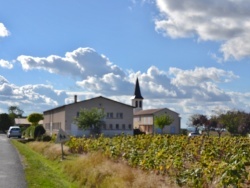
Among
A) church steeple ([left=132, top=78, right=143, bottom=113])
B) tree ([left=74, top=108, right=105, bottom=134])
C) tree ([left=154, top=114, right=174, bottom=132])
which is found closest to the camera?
tree ([left=74, top=108, right=105, bottom=134])

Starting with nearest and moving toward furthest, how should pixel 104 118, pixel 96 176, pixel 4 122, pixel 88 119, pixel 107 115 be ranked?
1. pixel 96 176
2. pixel 88 119
3. pixel 104 118
4. pixel 107 115
5. pixel 4 122

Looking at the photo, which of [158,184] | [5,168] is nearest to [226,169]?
[158,184]

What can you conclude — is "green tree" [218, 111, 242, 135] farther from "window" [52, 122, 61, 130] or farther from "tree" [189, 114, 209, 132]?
"window" [52, 122, 61, 130]

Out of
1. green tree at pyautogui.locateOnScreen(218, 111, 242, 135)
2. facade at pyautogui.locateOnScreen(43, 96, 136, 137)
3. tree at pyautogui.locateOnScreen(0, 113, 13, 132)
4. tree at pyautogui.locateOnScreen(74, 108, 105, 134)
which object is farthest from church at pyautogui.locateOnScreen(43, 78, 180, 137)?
tree at pyautogui.locateOnScreen(0, 113, 13, 132)

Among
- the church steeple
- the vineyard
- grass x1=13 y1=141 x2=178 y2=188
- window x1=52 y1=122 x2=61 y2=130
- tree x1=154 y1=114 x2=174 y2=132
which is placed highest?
the church steeple

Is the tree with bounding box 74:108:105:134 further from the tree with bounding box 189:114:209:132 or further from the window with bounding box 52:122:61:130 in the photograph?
the tree with bounding box 189:114:209:132

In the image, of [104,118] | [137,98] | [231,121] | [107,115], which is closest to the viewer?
[104,118]

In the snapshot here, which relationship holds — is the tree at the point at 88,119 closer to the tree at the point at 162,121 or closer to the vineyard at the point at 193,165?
the tree at the point at 162,121

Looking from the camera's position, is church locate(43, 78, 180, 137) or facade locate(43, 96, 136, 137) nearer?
church locate(43, 78, 180, 137)

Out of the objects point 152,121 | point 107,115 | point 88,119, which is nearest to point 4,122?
point 152,121

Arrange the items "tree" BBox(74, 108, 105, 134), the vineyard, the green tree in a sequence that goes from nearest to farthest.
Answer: the vineyard → "tree" BBox(74, 108, 105, 134) → the green tree

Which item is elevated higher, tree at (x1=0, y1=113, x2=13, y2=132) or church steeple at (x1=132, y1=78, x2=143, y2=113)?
church steeple at (x1=132, y1=78, x2=143, y2=113)

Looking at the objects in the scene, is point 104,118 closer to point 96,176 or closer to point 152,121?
point 152,121

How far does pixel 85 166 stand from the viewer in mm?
15672
